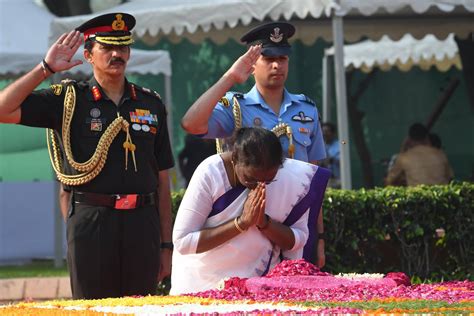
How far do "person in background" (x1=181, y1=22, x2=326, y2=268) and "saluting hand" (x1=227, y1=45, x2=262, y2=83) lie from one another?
0.10 metres

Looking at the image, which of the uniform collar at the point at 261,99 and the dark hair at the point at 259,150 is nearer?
the dark hair at the point at 259,150

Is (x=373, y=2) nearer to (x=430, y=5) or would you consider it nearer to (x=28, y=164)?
(x=430, y=5)

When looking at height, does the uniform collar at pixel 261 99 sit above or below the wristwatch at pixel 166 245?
above

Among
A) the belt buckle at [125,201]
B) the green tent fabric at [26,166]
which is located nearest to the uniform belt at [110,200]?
the belt buckle at [125,201]

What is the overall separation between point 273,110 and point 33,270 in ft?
30.3

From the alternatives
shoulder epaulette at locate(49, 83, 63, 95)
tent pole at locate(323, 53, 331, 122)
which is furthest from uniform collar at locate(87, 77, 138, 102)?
tent pole at locate(323, 53, 331, 122)

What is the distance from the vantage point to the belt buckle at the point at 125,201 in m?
7.00

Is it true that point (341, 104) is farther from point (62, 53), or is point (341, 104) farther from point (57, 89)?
point (62, 53)

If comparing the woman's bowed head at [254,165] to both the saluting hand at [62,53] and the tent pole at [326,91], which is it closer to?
the saluting hand at [62,53]

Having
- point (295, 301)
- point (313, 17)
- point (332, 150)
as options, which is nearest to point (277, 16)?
point (313, 17)

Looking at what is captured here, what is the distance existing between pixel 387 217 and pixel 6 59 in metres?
5.66

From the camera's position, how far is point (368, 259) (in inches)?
460

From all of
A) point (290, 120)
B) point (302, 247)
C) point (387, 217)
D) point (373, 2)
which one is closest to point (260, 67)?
point (290, 120)

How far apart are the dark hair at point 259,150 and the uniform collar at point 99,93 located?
3.69 feet
